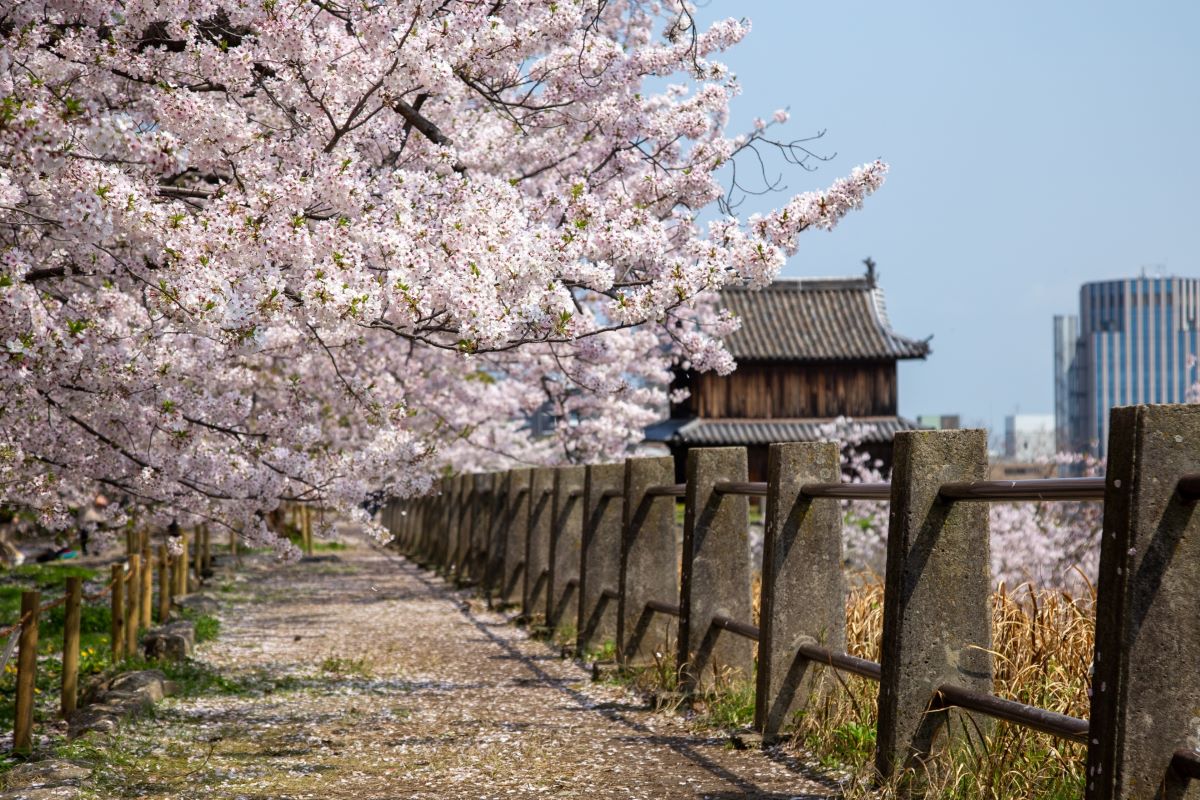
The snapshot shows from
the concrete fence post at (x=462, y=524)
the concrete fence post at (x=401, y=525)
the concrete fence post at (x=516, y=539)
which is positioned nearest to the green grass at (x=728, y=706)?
the concrete fence post at (x=516, y=539)

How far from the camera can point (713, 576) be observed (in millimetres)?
8672

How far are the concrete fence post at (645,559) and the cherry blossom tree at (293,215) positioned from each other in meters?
1.29

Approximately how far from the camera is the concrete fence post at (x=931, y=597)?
5641 millimetres

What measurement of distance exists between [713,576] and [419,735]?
2.18 meters

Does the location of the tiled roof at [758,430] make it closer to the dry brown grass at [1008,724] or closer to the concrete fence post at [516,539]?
the concrete fence post at [516,539]

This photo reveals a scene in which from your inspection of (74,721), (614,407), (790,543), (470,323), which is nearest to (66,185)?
(470,323)

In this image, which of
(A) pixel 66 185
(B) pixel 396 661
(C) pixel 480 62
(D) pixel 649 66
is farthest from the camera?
(D) pixel 649 66

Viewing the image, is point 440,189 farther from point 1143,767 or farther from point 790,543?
point 1143,767

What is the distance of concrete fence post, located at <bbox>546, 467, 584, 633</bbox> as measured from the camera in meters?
13.1

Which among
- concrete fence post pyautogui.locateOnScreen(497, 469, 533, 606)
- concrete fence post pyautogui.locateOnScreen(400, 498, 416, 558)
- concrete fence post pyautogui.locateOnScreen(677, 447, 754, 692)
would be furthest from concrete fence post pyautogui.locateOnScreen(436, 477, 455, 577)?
concrete fence post pyautogui.locateOnScreen(677, 447, 754, 692)

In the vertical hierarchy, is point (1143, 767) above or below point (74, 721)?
above

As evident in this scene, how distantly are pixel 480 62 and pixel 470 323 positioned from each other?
9.69 ft

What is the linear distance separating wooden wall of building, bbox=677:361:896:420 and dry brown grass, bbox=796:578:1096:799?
1490 inches

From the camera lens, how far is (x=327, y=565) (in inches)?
1104
